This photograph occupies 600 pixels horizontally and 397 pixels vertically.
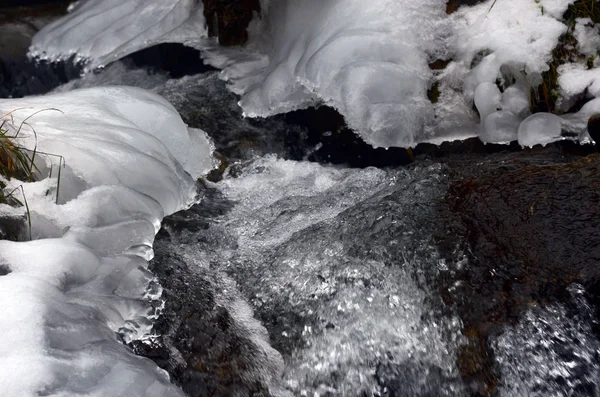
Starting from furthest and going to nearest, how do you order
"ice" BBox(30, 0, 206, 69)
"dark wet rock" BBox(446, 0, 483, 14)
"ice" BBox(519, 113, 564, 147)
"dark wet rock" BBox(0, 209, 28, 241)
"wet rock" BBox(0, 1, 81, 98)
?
1. "wet rock" BBox(0, 1, 81, 98)
2. "ice" BBox(30, 0, 206, 69)
3. "dark wet rock" BBox(446, 0, 483, 14)
4. "ice" BBox(519, 113, 564, 147)
5. "dark wet rock" BBox(0, 209, 28, 241)

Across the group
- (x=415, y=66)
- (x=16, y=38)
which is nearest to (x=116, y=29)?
(x=16, y=38)

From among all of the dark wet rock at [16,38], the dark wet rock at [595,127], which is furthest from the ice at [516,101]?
the dark wet rock at [16,38]

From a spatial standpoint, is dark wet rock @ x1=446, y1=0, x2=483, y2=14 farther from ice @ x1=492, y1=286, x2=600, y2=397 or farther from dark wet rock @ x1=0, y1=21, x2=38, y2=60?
dark wet rock @ x1=0, y1=21, x2=38, y2=60

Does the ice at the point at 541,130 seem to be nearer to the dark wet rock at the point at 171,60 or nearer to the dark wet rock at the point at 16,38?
the dark wet rock at the point at 171,60

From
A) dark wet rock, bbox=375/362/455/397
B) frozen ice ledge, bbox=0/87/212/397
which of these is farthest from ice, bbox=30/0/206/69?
dark wet rock, bbox=375/362/455/397

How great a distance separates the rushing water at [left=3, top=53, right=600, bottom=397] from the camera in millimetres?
2070

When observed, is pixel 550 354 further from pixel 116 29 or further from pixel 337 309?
pixel 116 29

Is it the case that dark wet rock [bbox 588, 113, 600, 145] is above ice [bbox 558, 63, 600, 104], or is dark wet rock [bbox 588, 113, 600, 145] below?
below

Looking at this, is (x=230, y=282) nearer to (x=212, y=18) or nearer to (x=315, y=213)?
(x=315, y=213)

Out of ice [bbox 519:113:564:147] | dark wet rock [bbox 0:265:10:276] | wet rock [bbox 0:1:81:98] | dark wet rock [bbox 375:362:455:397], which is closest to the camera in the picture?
dark wet rock [bbox 0:265:10:276]

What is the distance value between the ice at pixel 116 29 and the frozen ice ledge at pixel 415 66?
1.18 metres

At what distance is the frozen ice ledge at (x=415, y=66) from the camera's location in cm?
350

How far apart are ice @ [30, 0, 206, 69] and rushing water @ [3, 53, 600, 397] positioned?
2657 millimetres

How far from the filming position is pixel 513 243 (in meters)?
2.43
